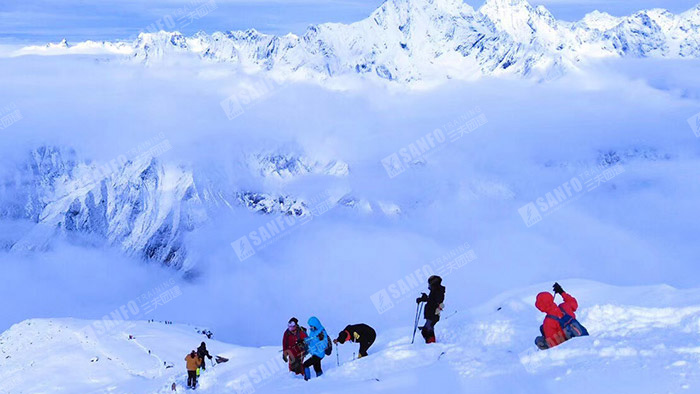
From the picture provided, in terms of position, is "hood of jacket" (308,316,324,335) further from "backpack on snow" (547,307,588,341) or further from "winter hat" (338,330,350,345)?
"backpack on snow" (547,307,588,341)

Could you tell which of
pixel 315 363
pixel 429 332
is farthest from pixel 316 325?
pixel 429 332

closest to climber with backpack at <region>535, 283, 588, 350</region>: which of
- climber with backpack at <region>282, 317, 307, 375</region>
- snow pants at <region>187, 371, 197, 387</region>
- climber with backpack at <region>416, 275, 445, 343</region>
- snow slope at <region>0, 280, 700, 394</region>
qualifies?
snow slope at <region>0, 280, 700, 394</region>

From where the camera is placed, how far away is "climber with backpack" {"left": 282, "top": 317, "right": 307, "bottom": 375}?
49.2 ft

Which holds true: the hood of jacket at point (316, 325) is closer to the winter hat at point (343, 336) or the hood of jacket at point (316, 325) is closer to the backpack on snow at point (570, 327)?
the winter hat at point (343, 336)

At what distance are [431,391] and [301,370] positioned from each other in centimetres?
557

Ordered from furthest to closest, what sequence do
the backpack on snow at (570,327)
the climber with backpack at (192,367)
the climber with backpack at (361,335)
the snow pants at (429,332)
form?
the climber with backpack at (192,367)
the climber with backpack at (361,335)
the snow pants at (429,332)
the backpack on snow at (570,327)

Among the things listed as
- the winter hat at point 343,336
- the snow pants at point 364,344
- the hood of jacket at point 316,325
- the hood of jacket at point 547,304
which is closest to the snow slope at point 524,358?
the snow pants at point 364,344

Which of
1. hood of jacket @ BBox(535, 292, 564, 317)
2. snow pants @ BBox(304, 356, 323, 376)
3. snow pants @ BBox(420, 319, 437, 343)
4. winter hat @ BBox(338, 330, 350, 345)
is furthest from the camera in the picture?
snow pants @ BBox(420, 319, 437, 343)

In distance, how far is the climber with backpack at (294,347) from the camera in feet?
49.2

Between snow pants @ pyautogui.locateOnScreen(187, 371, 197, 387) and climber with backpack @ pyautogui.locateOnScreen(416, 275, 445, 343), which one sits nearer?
climber with backpack @ pyautogui.locateOnScreen(416, 275, 445, 343)

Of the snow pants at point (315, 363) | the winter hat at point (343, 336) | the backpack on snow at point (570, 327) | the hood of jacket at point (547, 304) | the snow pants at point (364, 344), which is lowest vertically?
the backpack on snow at point (570, 327)

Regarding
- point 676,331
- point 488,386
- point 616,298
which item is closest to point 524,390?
point 488,386

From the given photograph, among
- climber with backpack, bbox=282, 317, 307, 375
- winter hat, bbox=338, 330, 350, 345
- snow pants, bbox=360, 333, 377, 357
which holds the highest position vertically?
climber with backpack, bbox=282, 317, 307, 375

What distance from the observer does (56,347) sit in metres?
37.0
